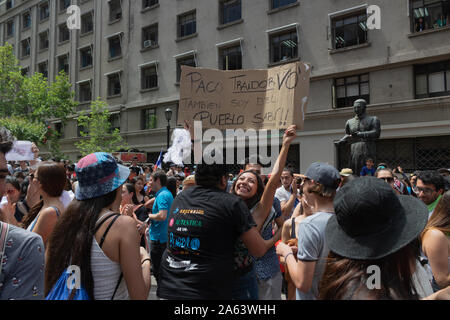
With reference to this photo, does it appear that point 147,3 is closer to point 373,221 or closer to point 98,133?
point 98,133

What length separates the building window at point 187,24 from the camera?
23938mm

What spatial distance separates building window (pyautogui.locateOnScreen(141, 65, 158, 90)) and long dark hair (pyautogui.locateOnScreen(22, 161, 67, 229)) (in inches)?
922

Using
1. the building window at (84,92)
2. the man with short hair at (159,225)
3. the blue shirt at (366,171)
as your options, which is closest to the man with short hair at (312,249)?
the man with short hair at (159,225)

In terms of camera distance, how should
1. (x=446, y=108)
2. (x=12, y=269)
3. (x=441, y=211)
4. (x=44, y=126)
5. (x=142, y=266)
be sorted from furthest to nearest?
1. (x=44, y=126)
2. (x=446, y=108)
3. (x=441, y=211)
4. (x=142, y=266)
5. (x=12, y=269)

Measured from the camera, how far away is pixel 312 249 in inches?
91.4

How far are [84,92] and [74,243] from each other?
3174 centimetres

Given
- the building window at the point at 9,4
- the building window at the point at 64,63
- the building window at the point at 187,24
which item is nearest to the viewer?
the building window at the point at 187,24

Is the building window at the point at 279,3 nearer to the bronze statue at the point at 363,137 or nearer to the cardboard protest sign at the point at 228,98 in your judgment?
the bronze statue at the point at 363,137

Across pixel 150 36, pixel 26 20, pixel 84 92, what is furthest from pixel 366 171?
pixel 26 20

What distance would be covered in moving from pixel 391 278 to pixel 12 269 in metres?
1.61

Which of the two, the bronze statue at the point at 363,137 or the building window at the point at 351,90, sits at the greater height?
the building window at the point at 351,90
